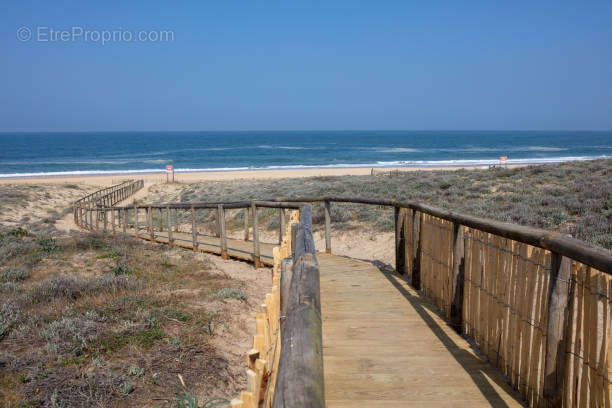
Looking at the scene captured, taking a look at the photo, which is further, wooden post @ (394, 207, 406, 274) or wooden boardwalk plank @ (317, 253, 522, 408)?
wooden post @ (394, 207, 406, 274)

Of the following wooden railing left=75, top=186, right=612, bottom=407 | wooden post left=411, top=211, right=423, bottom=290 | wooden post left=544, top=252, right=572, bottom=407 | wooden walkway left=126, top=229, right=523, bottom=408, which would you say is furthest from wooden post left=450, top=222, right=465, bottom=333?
wooden post left=544, top=252, right=572, bottom=407

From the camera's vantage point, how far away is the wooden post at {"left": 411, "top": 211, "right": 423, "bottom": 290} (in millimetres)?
5609

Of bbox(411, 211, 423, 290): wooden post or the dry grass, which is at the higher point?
bbox(411, 211, 423, 290): wooden post

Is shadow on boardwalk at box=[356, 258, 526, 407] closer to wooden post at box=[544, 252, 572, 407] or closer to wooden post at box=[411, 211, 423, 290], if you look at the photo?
wooden post at box=[411, 211, 423, 290]

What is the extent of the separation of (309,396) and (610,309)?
6.49 ft

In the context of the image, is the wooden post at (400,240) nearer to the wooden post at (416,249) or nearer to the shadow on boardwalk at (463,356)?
the wooden post at (416,249)

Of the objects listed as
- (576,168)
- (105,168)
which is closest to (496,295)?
(576,168)

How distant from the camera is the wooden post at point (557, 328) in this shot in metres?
2.53

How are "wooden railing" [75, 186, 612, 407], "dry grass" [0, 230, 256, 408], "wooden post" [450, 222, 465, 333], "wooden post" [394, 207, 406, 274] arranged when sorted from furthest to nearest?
"wooden post" [394, 207, 406, 274] → "wooden post" [450, 222, 465, 333] → "dry grass" [0, 230, 256, 408] → "wooden railing" [75, 186, 612, 407]

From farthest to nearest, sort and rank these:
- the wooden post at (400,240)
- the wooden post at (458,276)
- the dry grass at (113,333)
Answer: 1. the wooden post at (400,240)
2. the wooden post at (458,276)
3. the dry grass at (113,333)

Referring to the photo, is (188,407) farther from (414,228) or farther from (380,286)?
(414,228)

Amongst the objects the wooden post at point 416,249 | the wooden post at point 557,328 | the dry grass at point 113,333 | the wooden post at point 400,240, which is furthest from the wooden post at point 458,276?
the dry grass at point 113,333

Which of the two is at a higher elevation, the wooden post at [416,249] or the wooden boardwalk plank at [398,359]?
the wooden post at [416,249]

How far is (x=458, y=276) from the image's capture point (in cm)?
415
